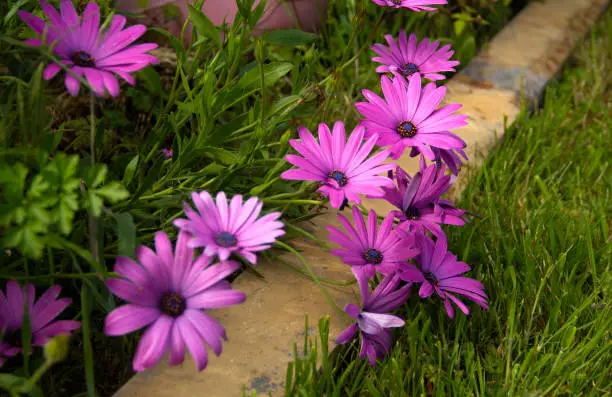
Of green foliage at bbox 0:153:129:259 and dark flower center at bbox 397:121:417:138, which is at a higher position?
green foliage at bbox 0:153:129:259

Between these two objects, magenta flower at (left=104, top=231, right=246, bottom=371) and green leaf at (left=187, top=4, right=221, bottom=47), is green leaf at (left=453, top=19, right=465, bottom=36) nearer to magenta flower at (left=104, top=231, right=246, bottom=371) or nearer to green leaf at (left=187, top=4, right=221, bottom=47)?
green leaf at (left=187, top=4, right=221, bottom=47)

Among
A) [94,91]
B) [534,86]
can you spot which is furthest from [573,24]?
[94,91]

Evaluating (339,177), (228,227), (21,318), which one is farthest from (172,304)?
(339,177)

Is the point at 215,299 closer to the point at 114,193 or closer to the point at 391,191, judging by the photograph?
the point at 114,193

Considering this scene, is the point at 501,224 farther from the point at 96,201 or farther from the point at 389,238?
the point at 96,201

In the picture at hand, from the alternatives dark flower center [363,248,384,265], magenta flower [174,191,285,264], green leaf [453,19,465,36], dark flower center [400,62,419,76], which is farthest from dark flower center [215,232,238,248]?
green leaf [453,19,465,36]

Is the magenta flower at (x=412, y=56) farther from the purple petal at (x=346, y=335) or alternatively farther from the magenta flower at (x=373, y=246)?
the purple petal at (x=346, y=335)

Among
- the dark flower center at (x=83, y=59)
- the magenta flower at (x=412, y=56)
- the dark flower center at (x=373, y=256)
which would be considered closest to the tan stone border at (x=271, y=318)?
the dark flower center at (x=373, y=256)
